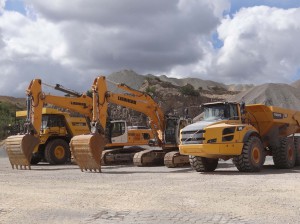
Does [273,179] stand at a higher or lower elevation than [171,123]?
lower

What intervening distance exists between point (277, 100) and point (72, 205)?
71.9 meters

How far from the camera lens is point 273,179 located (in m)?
14.5

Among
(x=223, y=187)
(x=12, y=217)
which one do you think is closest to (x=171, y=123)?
(x=223, y=187)

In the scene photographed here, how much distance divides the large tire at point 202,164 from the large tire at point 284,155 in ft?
8.74

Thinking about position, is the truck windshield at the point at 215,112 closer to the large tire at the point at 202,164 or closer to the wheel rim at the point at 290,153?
the large tire at the point at 202,164

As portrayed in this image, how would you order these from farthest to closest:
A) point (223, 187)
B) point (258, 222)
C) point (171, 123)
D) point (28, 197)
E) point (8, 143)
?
point (171, 123) < point (8, 143) < point (223, 187) < point (28, 197) < point (258, 222)

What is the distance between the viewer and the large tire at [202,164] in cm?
1817

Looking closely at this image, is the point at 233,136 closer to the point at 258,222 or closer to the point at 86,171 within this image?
the point at 86,171

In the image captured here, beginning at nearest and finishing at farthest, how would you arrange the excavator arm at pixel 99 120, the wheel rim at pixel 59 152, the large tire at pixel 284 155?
the large tire at pixel 284 155 < the excavator arm at pixel 99 120 < the wheel rim at pixel 59 152

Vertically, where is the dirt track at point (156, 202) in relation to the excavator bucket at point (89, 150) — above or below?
below

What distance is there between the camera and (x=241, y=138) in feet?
55.3

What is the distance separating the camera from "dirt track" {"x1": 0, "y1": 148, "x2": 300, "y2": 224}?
8516mm

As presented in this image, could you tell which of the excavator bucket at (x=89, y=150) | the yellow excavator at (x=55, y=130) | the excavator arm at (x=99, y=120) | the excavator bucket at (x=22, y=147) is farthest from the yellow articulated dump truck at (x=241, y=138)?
the yellow excavator at (x=55, y=130)

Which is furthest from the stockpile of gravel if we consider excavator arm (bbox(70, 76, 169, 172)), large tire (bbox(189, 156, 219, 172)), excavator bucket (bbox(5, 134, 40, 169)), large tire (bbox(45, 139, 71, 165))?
large tire (bbox(189, 156, 219, 172))
